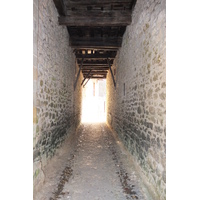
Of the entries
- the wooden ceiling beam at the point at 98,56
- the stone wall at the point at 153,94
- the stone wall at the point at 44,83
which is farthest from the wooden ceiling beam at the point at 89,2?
the wooden ceiling beam at the point at 98,56

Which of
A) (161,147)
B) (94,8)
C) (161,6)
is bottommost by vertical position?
(161,147)

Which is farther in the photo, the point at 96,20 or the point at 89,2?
the point at 96,20

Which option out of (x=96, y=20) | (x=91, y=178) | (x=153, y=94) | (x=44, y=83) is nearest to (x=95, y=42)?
(x=96, y=20)

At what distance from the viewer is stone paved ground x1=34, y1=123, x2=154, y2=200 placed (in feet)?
7.94

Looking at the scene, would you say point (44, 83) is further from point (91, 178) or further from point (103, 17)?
point (103, 17)

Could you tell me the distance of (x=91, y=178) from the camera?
2.94 metres

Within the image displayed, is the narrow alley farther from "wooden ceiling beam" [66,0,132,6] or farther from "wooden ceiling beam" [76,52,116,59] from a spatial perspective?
"wooden ceiling beam" [76,52,116,59]

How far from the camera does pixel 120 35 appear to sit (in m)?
5.76

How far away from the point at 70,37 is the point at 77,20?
1636 mm

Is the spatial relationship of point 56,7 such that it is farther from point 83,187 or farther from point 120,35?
point 83,187

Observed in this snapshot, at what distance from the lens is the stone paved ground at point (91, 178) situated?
2420 millimetres

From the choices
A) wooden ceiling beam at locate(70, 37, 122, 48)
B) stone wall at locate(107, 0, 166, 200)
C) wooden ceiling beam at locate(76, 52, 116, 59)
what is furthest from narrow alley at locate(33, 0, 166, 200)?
wooden ceiling beam at locate(76, 52, 116, 59)

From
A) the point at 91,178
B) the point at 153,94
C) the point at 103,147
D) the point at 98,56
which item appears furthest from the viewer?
the point at 98,56
